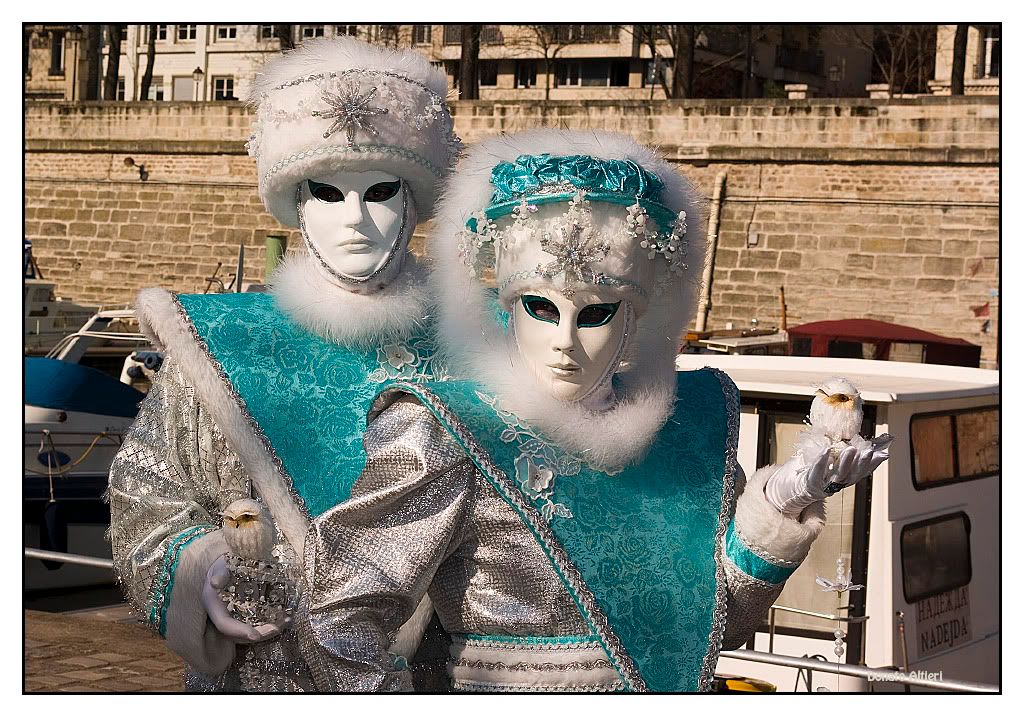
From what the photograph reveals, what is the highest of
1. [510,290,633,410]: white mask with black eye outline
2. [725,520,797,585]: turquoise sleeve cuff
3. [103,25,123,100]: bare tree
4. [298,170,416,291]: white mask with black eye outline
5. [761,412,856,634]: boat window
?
[103,25,123,100]: bare tree

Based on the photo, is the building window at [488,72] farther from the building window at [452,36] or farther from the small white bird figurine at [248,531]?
the small white bird figurine at [248,531]

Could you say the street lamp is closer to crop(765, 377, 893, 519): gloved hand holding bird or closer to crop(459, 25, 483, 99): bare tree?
crop(459, 25, 483, 99): bare tree

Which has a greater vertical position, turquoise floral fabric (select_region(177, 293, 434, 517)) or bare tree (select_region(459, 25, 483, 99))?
bare tree (select_region(459, 25, 483, 99))

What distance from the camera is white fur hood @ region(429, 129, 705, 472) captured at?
10.2 ft

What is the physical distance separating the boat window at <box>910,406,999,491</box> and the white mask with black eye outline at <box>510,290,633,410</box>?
351 cm

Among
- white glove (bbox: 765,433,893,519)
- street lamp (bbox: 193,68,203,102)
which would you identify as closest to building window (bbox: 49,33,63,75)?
street lamp (bbox: 193,68,203,102)

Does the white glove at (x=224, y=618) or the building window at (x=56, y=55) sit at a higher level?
the building window at (x=56, y=55)

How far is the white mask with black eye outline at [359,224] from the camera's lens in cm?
394

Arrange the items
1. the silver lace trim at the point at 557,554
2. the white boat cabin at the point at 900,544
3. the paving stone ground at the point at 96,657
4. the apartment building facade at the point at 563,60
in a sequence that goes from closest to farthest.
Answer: the silver lace trim at the point at 557,554, the white boat cabin at the point at 900,544, the paving stone ground at the point at 96,657, the apartment building facade at the point at 563,60

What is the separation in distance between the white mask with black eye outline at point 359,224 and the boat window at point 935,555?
3071mm

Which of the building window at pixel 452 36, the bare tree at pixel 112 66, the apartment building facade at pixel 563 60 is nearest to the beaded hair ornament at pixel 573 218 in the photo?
the apartment building facade at pixel 563 60

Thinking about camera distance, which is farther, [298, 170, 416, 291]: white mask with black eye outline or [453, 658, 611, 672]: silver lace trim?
[298, 170, 416, 291]: white mask with black eye outline

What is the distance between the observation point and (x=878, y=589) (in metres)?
6.11

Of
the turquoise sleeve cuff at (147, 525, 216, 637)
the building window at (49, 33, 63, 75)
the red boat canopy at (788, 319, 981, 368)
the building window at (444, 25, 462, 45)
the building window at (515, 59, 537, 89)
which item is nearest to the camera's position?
the turquoise sleeve cuff at (147, 525, 216, 637)
